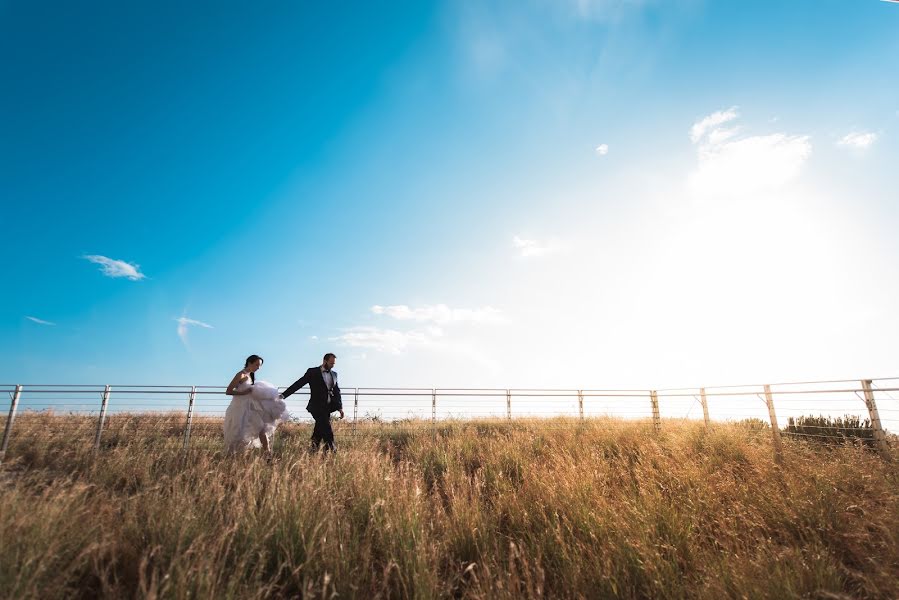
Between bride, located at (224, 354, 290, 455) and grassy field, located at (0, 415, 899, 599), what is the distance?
40 centimetres

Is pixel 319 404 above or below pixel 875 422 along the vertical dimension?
above

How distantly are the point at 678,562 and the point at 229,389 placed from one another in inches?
243

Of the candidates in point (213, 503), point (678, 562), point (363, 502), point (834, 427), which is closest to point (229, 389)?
point (213, 503)

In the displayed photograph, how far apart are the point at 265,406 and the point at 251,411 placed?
0.22 m

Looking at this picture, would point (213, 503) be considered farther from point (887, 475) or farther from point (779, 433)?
point (779, 433)

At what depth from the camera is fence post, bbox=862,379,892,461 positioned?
776cm

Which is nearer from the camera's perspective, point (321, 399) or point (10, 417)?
point (321, 399)

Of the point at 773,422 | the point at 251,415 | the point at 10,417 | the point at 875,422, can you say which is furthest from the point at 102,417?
the point at 875,422

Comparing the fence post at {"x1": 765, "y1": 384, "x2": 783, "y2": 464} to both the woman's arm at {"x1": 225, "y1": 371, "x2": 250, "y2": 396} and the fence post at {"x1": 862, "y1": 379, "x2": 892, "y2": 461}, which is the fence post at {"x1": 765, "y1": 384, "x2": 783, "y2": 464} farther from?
the woman's arm at {"x1": 225, "y1": 371, "x2": 250, "y2": 396}

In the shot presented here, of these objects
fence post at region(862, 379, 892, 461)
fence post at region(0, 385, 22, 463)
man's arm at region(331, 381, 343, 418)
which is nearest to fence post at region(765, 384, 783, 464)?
fence post at region(862, 379, 892, 461)

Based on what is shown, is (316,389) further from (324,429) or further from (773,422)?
(773,422)

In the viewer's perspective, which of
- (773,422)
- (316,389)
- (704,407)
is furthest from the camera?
(704,407)

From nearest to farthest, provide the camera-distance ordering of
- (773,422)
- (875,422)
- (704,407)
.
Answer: (875,422) < (773,422) < (704,407)

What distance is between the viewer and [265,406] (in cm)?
684
